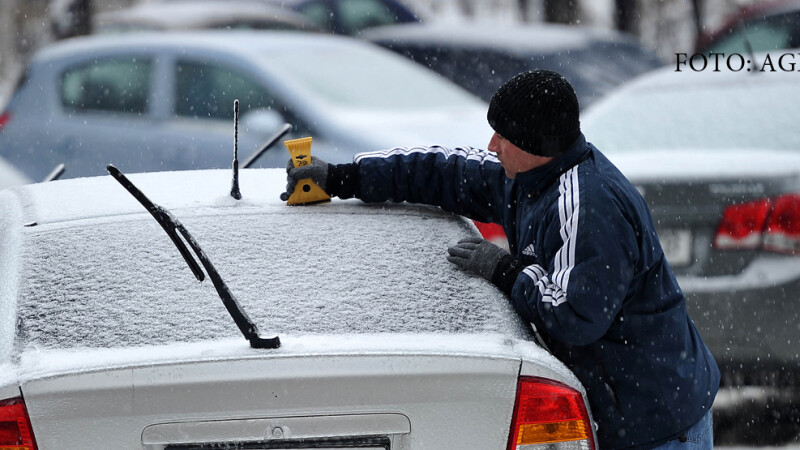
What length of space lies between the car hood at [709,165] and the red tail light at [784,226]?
0.39 feet

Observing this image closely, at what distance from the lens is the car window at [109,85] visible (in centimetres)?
834

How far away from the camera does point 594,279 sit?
2.82 m

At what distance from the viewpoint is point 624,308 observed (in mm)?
2963

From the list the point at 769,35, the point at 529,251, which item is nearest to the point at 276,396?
the point at 529,251

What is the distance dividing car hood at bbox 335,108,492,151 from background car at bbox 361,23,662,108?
283 cm

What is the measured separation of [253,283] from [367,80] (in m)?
5.67

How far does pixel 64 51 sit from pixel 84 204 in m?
5.91

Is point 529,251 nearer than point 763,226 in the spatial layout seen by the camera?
Yes

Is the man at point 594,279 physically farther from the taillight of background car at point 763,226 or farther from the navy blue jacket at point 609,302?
the taillight of background car at point 763,226

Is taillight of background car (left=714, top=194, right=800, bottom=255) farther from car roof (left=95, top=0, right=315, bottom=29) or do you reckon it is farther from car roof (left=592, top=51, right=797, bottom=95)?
car roof (left=95, top=0, right=315, bottom=29)

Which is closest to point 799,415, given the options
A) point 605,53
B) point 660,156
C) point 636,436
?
point 660,156

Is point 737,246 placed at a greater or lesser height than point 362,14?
lesser

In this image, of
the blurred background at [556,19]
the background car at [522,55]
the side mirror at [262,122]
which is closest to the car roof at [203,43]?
the side mirror at [262,122]

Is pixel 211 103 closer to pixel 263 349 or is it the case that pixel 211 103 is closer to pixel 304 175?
pixel 304 175
